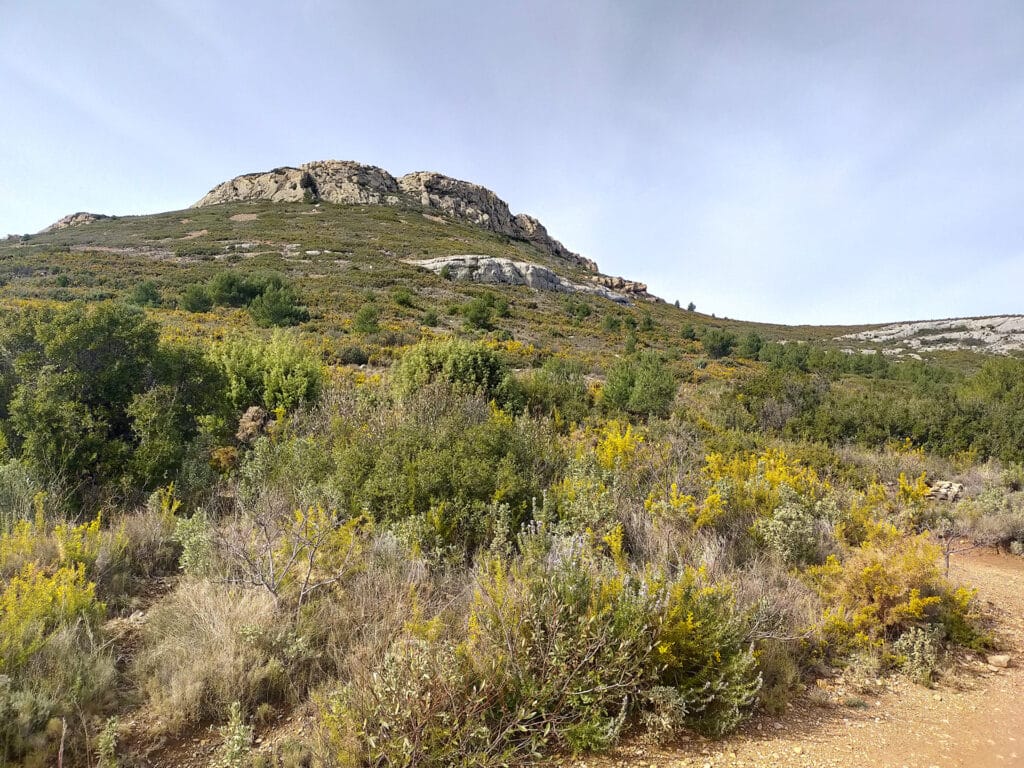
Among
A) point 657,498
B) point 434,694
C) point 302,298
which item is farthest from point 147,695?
point 302,298

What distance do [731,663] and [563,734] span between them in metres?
1.02

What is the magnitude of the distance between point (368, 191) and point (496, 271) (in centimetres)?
3501

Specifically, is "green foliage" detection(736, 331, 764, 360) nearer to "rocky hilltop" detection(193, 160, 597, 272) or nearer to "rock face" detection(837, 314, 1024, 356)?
"rock face" detection(837, 314, 1024, 356)

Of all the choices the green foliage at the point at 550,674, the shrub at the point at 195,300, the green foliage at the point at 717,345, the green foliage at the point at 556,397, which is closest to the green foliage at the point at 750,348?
the green foliage at the point at 717,345

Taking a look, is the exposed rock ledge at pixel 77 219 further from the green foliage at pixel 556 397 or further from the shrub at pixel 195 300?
the green foliage at pixel 556 397

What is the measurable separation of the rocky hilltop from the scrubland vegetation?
64.5 meters

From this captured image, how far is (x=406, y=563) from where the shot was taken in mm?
3260

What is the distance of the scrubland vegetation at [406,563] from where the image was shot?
2.14m

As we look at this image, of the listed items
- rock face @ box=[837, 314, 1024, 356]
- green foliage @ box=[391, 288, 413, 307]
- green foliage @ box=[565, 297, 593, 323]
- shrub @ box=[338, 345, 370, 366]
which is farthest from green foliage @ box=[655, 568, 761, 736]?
rock face @ box=[837, 314, 1024, 356]

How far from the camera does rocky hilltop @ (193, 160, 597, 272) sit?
64.2 metres

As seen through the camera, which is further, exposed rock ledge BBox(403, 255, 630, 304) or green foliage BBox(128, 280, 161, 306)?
exposed rock ledge BBox(403, 255, 630, 304)

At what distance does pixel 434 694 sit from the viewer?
204 centimetres

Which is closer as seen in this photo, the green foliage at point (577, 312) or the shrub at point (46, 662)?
the shrub at point (46, 662)

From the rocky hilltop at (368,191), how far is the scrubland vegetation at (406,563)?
64.5 m
